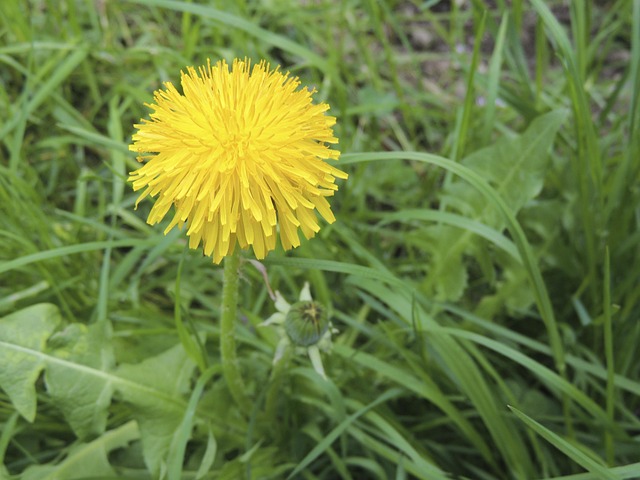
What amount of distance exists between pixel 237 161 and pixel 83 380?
670 mm

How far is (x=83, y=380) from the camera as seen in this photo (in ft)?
4.41

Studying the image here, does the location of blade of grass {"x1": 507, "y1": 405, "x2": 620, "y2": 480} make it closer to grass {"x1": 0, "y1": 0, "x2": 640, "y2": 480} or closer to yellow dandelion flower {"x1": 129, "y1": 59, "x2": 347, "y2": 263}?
grass {"x1": 0, "y1": 0, "x2": 640, "y2": 480}

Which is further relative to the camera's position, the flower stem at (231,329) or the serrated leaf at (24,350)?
the serrated leaf at (24,350)

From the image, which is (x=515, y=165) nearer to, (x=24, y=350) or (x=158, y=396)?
(x=158, y=396)

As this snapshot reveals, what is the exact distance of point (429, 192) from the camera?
2.03 metres

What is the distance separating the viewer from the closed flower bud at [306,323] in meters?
1.21

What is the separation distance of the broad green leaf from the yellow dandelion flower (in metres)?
0.66

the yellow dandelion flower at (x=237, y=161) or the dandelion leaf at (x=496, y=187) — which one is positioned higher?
the dandelion leaf at (x=496, y=187)

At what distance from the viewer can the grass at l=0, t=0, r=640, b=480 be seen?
135 centimetres

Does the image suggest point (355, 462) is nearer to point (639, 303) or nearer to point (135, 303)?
point (135, 303)

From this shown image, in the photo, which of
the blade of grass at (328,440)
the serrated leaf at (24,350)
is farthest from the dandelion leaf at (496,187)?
the serrated leaf at (24,350)

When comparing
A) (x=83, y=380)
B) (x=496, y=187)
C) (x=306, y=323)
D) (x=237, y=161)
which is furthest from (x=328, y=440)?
(x=496, y=187)

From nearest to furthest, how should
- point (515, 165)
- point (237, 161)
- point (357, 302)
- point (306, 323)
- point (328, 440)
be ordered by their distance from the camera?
point (237, 161) → point (306, 323) → point (328, 440) → point (515, 165) → point (357, 302)

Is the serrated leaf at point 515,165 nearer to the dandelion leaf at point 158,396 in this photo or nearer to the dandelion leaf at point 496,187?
the dandelion leaf at point 496,187
